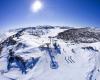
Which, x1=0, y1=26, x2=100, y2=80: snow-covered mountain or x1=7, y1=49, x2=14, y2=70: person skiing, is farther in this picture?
x1=7, y1=49, x2=14, y2=70: person skiing

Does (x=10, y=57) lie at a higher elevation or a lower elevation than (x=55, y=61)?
higher

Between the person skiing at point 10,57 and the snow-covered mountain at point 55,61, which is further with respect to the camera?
the person skiing at point 10,57

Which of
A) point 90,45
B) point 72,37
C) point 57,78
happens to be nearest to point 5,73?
point 57,78

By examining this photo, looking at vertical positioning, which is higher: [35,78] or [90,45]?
[90,45]

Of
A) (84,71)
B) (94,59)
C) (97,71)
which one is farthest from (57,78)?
(94,59)

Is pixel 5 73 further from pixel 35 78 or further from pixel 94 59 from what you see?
pixel 94 59

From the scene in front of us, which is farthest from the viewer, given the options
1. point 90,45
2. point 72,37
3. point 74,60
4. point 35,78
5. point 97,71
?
point 72,37

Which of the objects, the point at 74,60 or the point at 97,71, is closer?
the point at 97,71

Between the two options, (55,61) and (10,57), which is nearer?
(55,61)

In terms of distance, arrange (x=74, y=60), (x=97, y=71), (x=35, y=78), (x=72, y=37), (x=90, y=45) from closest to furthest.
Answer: (x=35, y=78) < (x=97, y=71) < (x=74, y=60) < (x=90, y=45) < (x=72, y=37)
